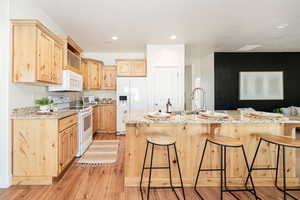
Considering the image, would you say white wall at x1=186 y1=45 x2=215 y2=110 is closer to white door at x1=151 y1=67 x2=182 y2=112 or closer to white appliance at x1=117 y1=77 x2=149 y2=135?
white door at x1=151 y1=67 x2=182 y2=112

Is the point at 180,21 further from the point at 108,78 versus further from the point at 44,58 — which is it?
the point at 108,78

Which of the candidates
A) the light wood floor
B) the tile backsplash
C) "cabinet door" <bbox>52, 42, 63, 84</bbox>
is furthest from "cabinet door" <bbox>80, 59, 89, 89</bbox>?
the light wood floor

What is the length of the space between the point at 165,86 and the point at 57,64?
2.80m

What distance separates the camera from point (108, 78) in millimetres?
5258

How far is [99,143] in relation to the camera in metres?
3.88

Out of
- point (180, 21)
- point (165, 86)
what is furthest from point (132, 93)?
point (180, 21)

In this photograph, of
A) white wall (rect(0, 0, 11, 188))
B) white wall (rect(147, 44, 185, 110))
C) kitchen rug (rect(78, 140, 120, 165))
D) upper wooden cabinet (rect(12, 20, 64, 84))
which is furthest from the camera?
white wall (rect(147, 44, 185, 110))

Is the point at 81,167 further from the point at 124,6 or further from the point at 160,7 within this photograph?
the point at 160,7

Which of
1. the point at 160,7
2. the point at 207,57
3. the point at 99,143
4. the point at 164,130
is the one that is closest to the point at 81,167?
the point at 99,143

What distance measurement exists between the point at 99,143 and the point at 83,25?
2.80 meters

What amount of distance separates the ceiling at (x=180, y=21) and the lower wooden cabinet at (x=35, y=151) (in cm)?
201

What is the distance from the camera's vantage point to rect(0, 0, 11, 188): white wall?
2.05 meters

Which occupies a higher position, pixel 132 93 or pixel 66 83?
pixel 66 83

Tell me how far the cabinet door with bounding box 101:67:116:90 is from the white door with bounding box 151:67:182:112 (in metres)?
1.52
